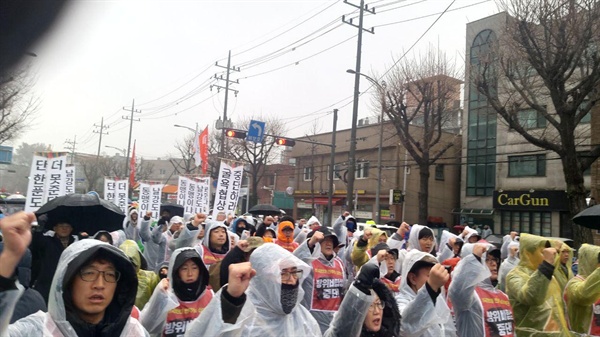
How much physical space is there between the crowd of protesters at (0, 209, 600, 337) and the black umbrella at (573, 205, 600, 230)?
408 millimetres

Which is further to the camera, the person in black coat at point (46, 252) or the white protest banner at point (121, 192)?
the white protest banner at point (121, 192)

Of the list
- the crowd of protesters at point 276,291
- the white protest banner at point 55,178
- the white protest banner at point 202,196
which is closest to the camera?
the crowd of protesters at point 276,291

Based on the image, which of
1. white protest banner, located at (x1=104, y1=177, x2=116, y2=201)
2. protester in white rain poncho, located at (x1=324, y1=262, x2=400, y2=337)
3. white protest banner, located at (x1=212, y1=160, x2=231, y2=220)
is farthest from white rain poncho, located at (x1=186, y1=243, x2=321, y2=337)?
white protest banner, located at (x1=104, y1=177, x2=116, y2=201)

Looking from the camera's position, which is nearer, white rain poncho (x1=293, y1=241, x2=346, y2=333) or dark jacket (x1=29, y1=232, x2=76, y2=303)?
dark jacket (x1=29, y1=232, x2=76, y2=303)

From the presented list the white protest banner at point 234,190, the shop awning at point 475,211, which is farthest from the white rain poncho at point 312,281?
the shop awning at point 475,211

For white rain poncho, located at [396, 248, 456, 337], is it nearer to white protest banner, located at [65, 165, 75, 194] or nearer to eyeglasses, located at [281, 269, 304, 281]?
eyeglasses, located at [281, 269, 304, 281]

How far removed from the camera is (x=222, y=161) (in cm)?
1025

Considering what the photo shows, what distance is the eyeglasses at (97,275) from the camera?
224 cm

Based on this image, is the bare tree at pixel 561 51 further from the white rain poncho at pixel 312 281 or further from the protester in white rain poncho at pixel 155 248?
the protester in white rain poncho at pixel 155 248

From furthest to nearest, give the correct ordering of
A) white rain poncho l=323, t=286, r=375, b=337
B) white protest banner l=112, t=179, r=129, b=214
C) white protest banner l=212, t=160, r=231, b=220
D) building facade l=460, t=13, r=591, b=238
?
building facade l=460, t=13, r=591, b=238 → white protest banner l=112, t=179, r=129, b=214 → white protest banner l=212, t=160, r=231, b=220 → white rain poncho l=323, t=286, r=375, b=337

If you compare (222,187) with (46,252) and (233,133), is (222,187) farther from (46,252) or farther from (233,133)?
(233,133)

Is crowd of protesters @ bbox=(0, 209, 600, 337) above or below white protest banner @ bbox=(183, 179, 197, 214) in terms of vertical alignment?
below

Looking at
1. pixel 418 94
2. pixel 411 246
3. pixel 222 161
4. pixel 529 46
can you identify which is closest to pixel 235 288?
pixel 411 246

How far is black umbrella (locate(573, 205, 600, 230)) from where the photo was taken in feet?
18.0
